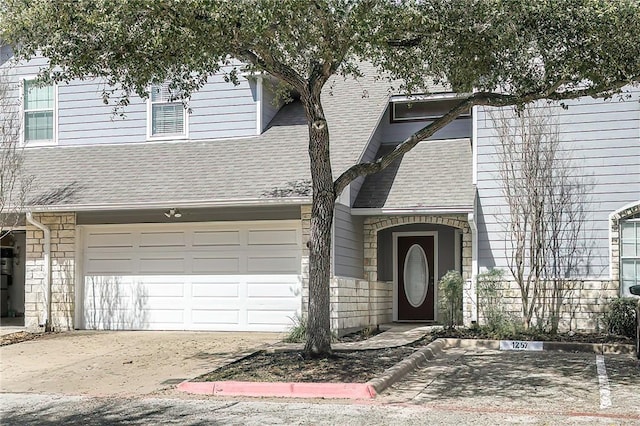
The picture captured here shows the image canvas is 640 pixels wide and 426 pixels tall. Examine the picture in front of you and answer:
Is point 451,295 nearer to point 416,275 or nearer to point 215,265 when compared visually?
point 416,275

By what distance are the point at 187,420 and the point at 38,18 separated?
5695 millimetres

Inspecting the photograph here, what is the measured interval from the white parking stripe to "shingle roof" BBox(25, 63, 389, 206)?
5.97m

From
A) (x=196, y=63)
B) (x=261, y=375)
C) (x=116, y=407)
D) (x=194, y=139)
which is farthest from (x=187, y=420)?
(x=194, y=139)

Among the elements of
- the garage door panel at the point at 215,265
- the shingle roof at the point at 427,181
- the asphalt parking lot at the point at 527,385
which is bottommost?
the asphalt parking lot at the point at 527,385

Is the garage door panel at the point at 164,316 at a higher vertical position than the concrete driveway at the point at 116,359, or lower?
higher

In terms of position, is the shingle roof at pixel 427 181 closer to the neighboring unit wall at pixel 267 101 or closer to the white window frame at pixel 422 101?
the white window frame at pixel 422 101

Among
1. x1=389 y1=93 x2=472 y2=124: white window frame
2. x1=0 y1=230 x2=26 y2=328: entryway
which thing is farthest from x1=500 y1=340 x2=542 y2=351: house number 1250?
x1=0 y1=230 x2=26 y2=328: entryway

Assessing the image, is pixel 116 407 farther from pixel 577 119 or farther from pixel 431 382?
pixel 577 119

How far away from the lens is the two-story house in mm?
16219

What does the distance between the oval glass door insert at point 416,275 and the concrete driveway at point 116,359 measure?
4952 mm

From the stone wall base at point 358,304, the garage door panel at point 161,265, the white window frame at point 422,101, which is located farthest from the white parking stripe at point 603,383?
the garage door panel at point 161,265

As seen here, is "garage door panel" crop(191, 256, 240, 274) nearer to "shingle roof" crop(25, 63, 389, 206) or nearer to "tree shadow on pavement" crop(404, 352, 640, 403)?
"shingle roof" crop(25, 63, 389, 206)

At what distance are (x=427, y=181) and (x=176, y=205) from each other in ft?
17.5

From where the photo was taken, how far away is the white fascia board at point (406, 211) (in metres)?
16.3
